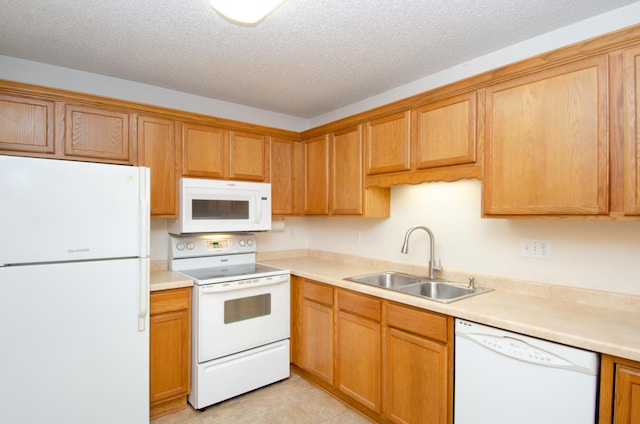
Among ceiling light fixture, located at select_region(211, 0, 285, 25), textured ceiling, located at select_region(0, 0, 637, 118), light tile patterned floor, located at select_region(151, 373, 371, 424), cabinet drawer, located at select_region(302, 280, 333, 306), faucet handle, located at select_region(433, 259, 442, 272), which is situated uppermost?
textured ceiling, located at select_region(0, 0, 637, 118)

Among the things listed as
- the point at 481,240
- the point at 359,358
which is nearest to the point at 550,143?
the point at 481,240

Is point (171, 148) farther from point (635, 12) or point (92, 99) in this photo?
point (635, 12)

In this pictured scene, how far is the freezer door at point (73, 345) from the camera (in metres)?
1.77

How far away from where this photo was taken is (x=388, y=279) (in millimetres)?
2760

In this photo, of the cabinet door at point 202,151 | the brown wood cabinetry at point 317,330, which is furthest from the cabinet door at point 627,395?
the cabinet door at point 202,151

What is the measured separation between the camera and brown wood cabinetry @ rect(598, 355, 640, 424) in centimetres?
124

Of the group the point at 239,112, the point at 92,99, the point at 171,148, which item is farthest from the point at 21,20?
the point at 239,112

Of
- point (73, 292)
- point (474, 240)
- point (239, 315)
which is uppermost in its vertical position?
point (474, 240)

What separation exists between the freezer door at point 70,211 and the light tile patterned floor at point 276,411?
4.08ft

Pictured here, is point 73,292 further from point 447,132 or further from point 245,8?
point 447,132

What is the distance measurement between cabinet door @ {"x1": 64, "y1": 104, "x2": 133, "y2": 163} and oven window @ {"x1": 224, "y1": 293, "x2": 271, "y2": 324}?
1.32 m

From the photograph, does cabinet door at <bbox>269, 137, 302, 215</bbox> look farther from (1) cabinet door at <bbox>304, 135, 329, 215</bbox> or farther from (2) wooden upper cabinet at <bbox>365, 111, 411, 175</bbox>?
(2) wooden upper cabinet at <bbox>365, 111, 411, 175</bbox>

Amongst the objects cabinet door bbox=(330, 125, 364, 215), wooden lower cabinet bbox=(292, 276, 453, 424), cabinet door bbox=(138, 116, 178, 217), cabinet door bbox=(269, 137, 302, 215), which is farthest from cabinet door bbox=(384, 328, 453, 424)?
cabinet door bbox=(138, 116, 178, 217)

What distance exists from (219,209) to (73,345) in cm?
133
